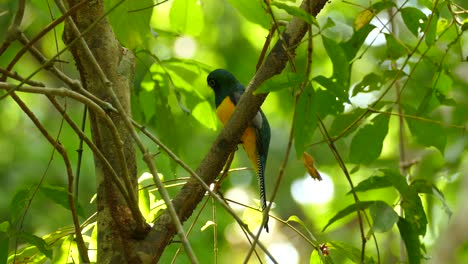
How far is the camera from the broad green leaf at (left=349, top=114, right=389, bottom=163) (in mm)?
2725

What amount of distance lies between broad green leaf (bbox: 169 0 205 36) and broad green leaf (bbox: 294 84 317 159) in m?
0.97

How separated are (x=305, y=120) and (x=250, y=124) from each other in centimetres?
166

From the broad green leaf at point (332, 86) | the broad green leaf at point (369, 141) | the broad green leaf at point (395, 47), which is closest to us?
the broad green leaf at point (332, 86)

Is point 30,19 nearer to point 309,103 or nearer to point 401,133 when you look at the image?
point 309,103

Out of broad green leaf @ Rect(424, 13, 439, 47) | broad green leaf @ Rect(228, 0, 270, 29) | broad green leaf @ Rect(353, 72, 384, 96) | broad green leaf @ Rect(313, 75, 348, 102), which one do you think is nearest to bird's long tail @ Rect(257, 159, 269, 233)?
broad green leaf @ Rect(353, 72, 384, 96)

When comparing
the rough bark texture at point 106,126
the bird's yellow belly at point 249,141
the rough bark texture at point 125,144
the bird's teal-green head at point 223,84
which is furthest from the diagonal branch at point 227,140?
the bird's teal-green head at point 223,84

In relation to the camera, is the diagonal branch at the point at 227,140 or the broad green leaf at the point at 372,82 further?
the broad green leaf at the point at 372,82

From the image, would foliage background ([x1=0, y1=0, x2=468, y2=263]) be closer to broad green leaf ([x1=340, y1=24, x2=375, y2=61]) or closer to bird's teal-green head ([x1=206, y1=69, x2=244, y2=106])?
broad green leaf ([x1=340, y1=24, x2=375, y2=61])

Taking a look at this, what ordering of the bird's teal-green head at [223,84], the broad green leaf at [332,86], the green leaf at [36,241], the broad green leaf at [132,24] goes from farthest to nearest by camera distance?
the bird's teal-green head at [223,84] → the broad green leaf at [132,24] → the green leaf at [36,241] → the broad green leaf at [332,86]

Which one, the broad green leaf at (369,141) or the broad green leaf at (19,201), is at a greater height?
A: the broad green leaf at (369,141)

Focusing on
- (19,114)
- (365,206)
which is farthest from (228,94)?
(19,114)

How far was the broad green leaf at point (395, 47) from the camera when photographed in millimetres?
2844

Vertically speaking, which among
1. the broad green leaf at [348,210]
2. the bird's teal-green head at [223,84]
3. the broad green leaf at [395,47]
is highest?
the bird's teal-green head at [223,84]

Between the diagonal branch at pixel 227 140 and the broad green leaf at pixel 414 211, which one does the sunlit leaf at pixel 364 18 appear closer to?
the diagonal branch at pixel 227 140
